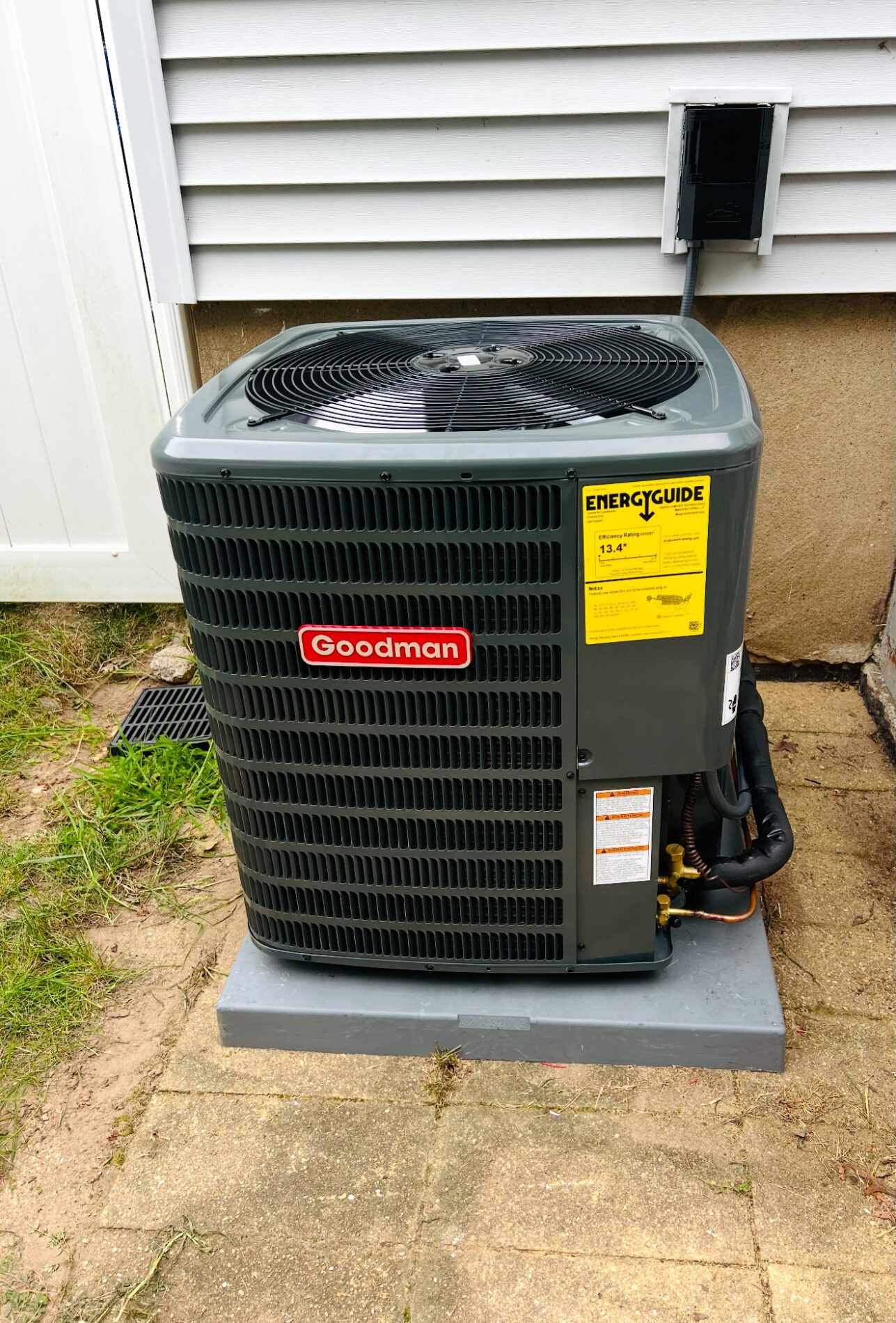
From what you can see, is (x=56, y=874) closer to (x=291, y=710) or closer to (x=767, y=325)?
(x=291, y=710)

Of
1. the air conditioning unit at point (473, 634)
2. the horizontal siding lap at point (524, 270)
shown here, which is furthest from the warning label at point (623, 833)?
the horizontal siding lap at point (524, 270)

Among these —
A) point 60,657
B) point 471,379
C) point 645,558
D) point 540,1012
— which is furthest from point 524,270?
point 60,657

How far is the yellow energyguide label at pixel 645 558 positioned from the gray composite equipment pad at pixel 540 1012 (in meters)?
0.72

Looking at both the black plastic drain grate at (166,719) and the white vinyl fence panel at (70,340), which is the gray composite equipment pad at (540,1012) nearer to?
the black plastic drain grate at (166,719)

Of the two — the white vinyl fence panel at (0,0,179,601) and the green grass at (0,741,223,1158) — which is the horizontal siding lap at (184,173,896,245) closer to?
the white vinyl fence panel at (0,0,179,601)

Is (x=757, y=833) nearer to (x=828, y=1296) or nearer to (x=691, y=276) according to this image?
(x=828, y=1296)

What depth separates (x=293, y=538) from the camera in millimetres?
1464

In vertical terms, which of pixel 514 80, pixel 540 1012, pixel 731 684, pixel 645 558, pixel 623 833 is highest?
pixel 514 80

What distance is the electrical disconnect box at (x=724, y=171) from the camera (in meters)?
2.21

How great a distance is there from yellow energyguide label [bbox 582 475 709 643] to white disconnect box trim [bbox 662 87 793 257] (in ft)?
4.04

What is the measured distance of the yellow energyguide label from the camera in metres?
1.40

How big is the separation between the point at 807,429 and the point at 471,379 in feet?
4.32

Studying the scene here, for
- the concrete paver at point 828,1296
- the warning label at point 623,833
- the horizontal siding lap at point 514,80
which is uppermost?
the horizontal siding lap at point 514,80

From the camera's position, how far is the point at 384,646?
1525 mm
